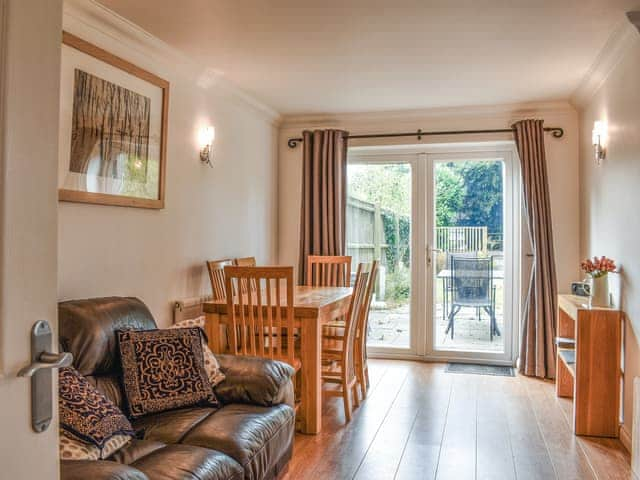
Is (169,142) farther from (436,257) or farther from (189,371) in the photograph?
(436,257)

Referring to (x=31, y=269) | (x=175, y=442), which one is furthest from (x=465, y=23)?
(x=31, y=269)

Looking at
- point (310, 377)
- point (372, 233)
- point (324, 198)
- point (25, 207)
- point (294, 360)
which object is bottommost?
point (310, 377)

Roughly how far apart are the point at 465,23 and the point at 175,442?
2634mm

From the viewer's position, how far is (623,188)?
10.7ft

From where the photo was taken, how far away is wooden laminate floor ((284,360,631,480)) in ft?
8.86

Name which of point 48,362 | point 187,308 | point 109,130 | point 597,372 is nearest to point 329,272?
point 187,308

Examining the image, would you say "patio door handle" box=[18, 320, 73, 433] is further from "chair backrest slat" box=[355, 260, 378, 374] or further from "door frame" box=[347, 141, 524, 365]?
"door frame" box=[347, 141, 524, 365]

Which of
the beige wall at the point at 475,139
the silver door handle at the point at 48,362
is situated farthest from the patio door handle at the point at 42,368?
the beige wall at the point at 475,139

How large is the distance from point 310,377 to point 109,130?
6.05 ft

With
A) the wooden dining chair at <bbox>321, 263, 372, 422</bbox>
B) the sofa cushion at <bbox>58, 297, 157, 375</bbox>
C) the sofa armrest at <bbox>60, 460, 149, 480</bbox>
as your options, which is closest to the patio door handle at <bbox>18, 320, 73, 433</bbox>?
the sofa armrest at <bbox>60, 460, 149, 480</bbox>

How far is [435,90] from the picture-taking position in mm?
4332

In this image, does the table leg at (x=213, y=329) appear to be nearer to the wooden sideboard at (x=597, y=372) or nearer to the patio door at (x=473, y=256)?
the wooden sideboard at (x=597, y=372)

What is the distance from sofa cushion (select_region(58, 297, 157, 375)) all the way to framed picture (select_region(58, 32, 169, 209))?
0.59m

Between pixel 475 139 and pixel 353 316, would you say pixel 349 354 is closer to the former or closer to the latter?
pixel 353 316
